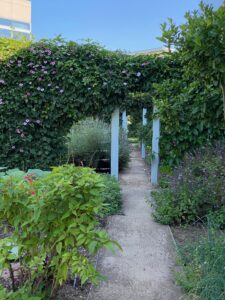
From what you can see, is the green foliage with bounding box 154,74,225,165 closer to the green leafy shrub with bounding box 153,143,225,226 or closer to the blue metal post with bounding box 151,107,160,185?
the blue metal post with bounding box 151,107,160,185

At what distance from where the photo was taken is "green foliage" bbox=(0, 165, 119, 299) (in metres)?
1.57

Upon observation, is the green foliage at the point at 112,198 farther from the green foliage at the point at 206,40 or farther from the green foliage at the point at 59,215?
the green foliage at the point at 206,40

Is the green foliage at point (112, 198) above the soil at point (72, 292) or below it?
above

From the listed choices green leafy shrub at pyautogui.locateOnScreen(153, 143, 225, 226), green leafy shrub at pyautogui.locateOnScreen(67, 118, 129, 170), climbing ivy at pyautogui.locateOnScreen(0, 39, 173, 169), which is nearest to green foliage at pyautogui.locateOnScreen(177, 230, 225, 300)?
green leafy shrub at pyautogui.locateOnScreen(153, 143, 225, 226)

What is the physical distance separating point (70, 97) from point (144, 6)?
6187 millimetres

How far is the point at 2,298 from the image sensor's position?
5.37 feet

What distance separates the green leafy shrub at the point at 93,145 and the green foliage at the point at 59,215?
4.66 meters

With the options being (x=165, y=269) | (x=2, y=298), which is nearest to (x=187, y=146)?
(x=165, y=269)

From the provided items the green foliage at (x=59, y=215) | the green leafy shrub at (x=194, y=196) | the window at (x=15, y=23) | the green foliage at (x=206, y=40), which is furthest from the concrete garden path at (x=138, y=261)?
the window at (x=15, y=23)

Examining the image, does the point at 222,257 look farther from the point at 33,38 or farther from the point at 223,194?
the point at 33,38

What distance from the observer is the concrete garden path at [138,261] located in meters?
2.14

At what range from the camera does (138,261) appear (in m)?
2.62

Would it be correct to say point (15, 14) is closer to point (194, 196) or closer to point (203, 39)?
point (194, 196)

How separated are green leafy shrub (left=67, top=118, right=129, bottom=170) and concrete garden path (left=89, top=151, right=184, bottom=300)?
2663 millimetres
